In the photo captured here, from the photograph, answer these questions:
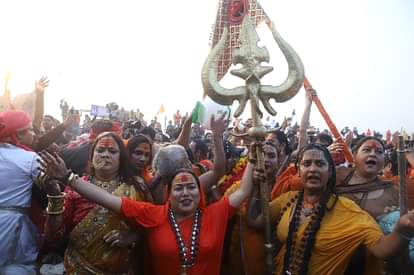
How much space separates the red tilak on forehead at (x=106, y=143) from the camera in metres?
2.82

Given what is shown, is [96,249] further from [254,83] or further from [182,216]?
[254,83]

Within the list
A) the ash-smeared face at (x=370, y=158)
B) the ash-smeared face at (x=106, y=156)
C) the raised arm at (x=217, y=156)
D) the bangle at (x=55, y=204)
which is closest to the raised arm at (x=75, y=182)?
the bangle at (x=55, y=204)

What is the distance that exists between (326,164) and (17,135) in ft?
7.19

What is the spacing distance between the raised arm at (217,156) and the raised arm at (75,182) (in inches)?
31.2

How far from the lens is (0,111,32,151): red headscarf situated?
2.93 m

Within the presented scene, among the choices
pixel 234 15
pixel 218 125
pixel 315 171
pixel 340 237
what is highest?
pixel 234 15

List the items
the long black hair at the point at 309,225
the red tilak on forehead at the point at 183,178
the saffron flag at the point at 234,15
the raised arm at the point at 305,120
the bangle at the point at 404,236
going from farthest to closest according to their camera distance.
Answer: the saffron flag at the point at 234,15
the raised arm at the point at 305,120
the red tilak on forehead at the point at 183,178
the long black hair at the point at 309,225
the bangle at the point at 404,236

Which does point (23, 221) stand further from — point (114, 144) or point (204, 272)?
point (204, 272)

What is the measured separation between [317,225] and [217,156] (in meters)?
0.88

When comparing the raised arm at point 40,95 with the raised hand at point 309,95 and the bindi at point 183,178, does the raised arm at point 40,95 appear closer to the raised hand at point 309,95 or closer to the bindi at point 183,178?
the bindi at point 183,178

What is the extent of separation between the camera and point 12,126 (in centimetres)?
296

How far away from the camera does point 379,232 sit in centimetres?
242

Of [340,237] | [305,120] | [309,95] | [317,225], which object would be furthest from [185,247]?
[309,95]

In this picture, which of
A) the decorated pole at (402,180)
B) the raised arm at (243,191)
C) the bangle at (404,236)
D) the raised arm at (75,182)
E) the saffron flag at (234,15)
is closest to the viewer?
the bangle at (404,236)
